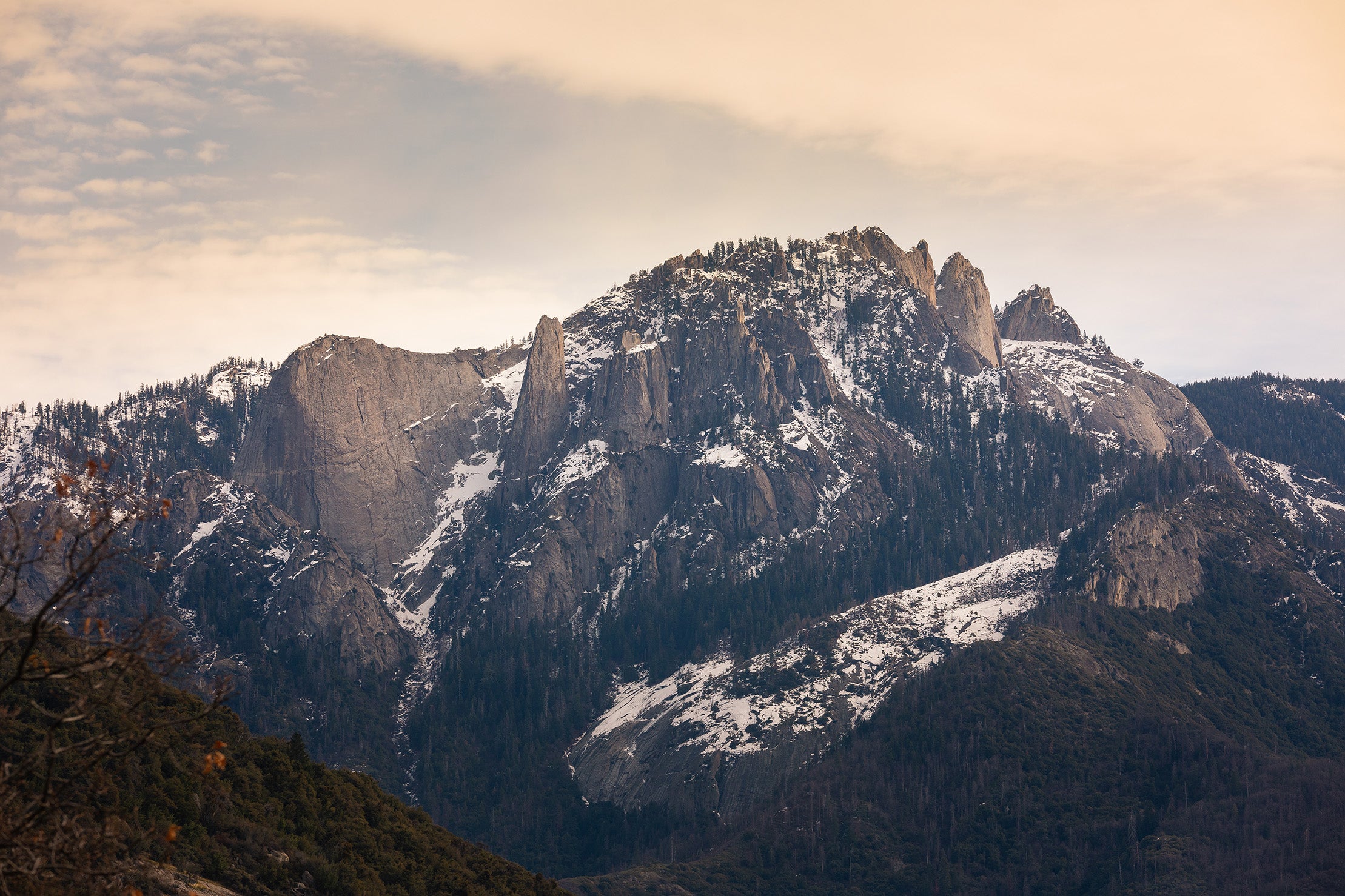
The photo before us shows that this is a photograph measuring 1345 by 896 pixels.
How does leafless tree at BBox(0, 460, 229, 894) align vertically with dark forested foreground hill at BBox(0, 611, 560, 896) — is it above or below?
above

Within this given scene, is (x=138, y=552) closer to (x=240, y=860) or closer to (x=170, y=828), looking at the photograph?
(x=170, y=828)

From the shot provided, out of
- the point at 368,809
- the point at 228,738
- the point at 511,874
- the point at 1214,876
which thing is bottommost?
the point at 1214,876

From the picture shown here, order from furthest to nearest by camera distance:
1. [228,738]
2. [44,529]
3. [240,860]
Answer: [228,738], [240,860], [44,529]

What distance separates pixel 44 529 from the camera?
2698 cm

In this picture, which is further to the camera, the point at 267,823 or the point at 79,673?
the point at 267,823

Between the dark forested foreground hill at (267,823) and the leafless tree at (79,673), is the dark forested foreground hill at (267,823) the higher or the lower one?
the lower one

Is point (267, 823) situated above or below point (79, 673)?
below

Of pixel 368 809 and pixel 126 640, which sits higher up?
pixel 126 640

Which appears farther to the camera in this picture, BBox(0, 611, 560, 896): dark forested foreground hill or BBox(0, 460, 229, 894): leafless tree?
BBox(0, 611, 560, 896): dark forested foreground hill

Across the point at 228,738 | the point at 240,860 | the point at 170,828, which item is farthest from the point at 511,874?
the point at 170,828

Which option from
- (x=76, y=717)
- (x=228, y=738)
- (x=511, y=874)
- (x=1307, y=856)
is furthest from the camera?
(x=1307, y=856)

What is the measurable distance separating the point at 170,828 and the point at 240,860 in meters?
67.1

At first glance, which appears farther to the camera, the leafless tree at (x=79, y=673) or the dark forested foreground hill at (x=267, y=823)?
the dark forested foreground hill at (x=267, y=823)

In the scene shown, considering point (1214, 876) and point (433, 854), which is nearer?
point (433, 854)
